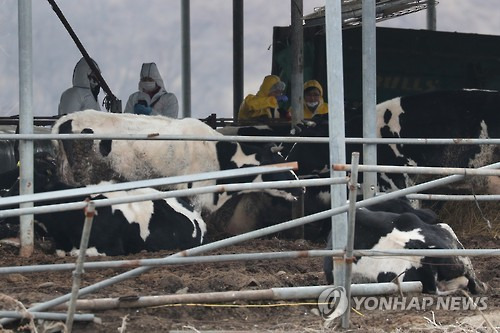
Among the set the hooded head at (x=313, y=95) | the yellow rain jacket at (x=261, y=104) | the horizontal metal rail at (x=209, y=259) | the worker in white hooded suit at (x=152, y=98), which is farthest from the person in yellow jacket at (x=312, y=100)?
the horizontal metal rail at (x=209, y=259)

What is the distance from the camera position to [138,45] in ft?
53.2

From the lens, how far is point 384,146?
41.5ft

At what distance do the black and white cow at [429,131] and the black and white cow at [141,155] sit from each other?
707mm

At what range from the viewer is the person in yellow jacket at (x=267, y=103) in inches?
571

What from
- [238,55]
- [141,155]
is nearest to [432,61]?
[238,55]

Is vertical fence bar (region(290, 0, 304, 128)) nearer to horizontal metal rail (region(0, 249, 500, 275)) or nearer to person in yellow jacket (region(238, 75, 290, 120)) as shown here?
person in yellow jacket (region(238, 75, 290, 120))

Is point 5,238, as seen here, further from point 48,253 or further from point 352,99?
point 352,99

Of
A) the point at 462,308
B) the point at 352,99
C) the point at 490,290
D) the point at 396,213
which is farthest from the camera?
the point at 352,99

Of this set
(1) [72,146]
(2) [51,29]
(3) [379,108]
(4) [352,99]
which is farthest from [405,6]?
(1) [72,146]

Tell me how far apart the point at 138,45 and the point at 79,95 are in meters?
3.11

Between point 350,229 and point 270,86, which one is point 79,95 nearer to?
point 270,86

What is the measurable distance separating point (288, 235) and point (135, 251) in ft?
A: 6.42

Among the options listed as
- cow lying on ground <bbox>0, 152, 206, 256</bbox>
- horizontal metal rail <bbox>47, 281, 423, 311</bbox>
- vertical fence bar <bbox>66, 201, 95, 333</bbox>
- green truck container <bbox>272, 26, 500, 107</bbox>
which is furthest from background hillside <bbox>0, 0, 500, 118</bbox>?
vertical fence bar <bbox>66, 201, 95, 333</bbox>

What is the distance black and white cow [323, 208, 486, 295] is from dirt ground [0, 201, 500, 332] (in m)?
0.24
